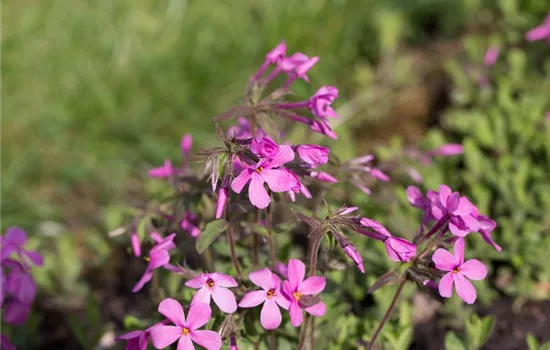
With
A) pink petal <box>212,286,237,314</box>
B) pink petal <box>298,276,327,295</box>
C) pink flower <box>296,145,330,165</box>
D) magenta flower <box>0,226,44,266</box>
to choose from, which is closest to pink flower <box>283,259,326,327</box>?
pink petal <box>298,276,327,295</box>

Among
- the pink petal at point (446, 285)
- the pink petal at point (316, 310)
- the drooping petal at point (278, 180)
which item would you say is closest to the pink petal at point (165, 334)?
the pink petal at point (316, 310)

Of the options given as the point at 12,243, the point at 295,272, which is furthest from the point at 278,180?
the point at 12,243

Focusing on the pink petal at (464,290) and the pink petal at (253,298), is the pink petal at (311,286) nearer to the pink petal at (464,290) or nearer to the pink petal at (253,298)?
the pink petal at (253,298)

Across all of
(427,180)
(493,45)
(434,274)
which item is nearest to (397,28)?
(493,45)

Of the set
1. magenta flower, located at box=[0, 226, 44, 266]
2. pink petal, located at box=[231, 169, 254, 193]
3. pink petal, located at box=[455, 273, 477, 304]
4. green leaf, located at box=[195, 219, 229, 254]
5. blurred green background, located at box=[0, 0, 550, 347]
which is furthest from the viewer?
blurred green background, located at box=[0, 0, 550, 347]

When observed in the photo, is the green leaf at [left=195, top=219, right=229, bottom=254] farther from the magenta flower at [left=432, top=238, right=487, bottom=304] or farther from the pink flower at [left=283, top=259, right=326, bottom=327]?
the magenta flower at [left=432, top=238, right=487, bottom=304]

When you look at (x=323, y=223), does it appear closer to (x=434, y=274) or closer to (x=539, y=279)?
(x=434, y=274)

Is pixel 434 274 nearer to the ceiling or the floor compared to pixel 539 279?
nearer to the ceiling
